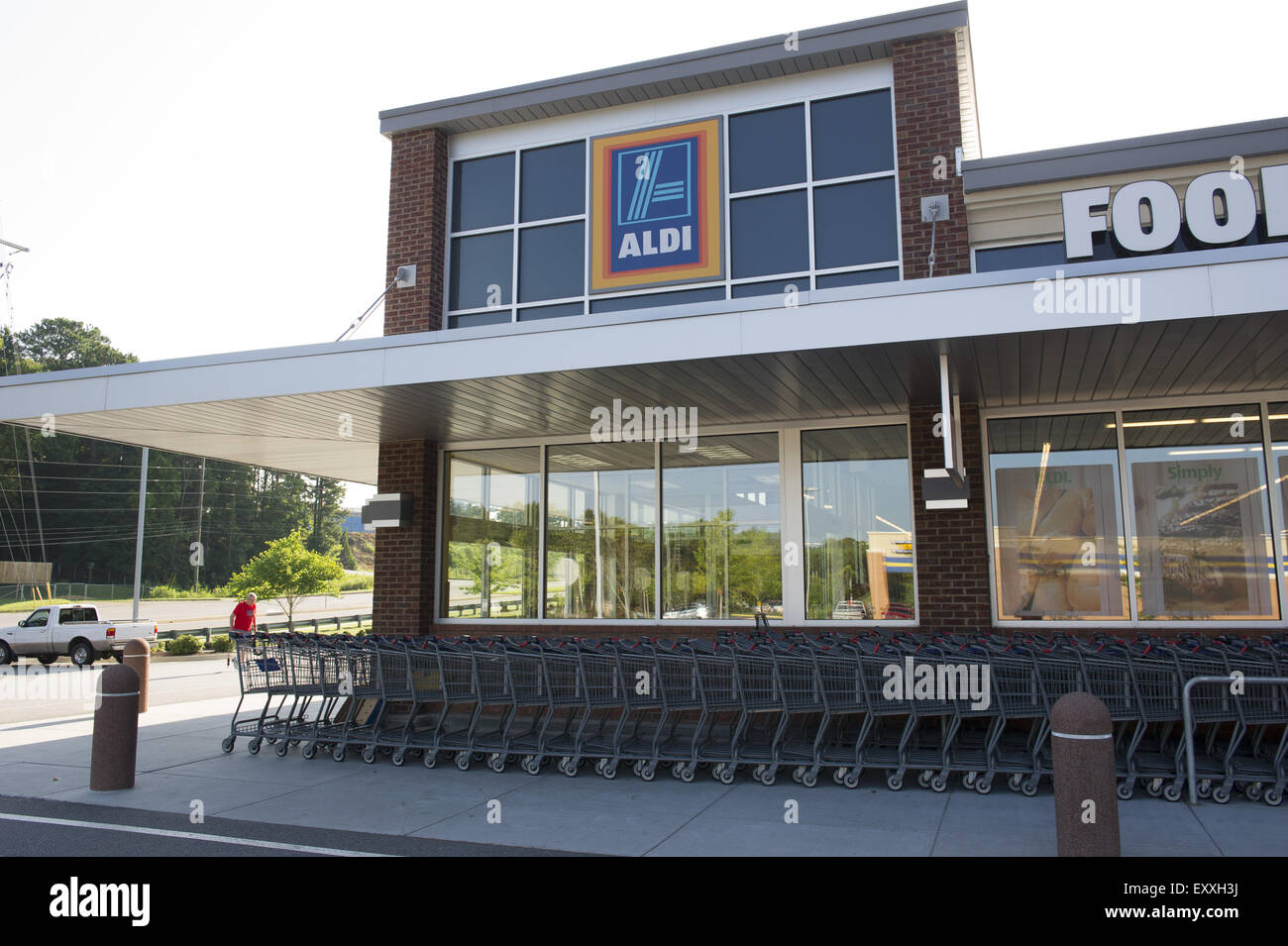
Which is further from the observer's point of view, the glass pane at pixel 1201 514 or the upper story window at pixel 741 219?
the upper story window at pixel 741 219

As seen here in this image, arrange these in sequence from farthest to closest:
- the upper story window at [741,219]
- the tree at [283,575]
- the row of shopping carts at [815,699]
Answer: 1. the tree at [283,575]
2. the upper story window at [741,219]
3. the row of shopping carts at [815,699]

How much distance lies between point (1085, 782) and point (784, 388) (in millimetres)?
4705

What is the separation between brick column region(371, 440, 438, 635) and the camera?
11859mm

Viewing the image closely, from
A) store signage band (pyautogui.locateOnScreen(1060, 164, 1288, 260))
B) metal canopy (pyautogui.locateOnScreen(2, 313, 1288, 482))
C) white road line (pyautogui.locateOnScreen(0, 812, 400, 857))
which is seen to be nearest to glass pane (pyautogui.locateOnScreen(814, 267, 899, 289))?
metal canopy (pyautogui.locateOnScreen(2, 313, 1288, 482))

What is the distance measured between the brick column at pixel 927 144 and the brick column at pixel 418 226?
19.9 feet

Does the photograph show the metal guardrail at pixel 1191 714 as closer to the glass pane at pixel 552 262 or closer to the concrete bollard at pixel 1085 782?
the concrete bollard at pixel 1085 782

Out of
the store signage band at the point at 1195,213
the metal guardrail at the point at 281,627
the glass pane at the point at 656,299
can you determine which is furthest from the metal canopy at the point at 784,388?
the metal guardrail at the point at 281,627

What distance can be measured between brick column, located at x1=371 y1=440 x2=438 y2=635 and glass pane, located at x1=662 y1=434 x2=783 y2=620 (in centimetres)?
322

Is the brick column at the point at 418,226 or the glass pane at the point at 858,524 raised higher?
the brick column at the point at 418,226

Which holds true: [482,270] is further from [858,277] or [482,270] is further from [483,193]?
[858,277]

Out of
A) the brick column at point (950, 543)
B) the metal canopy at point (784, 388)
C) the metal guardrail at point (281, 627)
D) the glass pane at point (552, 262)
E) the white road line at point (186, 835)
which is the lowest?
the white road line at point (186, 835)

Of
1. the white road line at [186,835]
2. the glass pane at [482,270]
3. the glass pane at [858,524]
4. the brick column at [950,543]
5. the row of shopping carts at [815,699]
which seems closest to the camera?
the white road line at [186,835]

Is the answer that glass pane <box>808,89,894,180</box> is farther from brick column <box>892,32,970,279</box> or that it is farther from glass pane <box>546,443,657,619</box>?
glass pane <box>546,443,657,619</box>

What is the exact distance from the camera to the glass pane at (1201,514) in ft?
30.4
